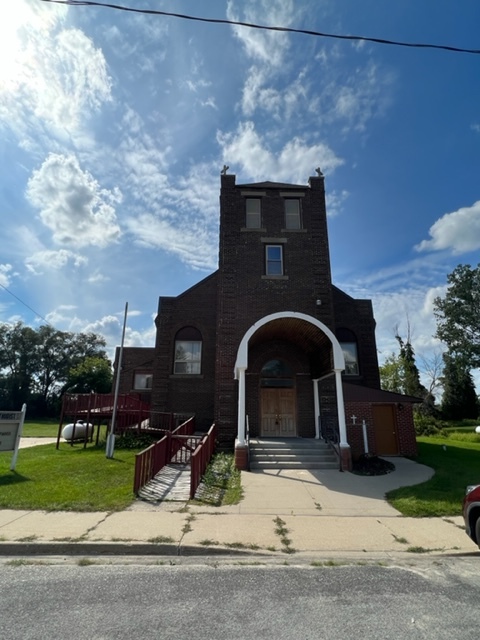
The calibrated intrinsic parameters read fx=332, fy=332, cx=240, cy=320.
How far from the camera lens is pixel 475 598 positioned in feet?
12.4

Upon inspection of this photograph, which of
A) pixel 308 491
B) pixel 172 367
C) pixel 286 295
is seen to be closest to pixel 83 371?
pixel 172 367

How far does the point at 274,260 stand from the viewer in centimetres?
1631

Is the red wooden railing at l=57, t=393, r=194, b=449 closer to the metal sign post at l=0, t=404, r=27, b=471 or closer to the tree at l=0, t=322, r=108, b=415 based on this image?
the metal sign post at l=0, t=404, r=27, b=471

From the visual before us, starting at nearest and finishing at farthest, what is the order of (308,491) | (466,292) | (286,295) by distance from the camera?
(308,491) < (286,295) < (466,292)

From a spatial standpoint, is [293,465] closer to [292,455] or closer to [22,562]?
[292,455]

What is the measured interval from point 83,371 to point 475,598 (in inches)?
2161

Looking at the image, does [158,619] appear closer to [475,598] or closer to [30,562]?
[30,562]

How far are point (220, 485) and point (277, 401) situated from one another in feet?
21.2

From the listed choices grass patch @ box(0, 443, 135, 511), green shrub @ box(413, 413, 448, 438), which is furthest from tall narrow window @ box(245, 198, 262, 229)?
green shrub @ box(413, 413, 448, 438)

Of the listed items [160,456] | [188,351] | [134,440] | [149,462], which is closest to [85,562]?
[149,462]

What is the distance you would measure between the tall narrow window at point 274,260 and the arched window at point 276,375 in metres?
4.33

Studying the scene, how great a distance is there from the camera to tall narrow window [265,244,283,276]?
52.9 ft

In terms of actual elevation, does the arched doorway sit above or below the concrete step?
above

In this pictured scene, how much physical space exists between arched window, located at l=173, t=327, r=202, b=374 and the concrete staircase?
6424 millimetres
